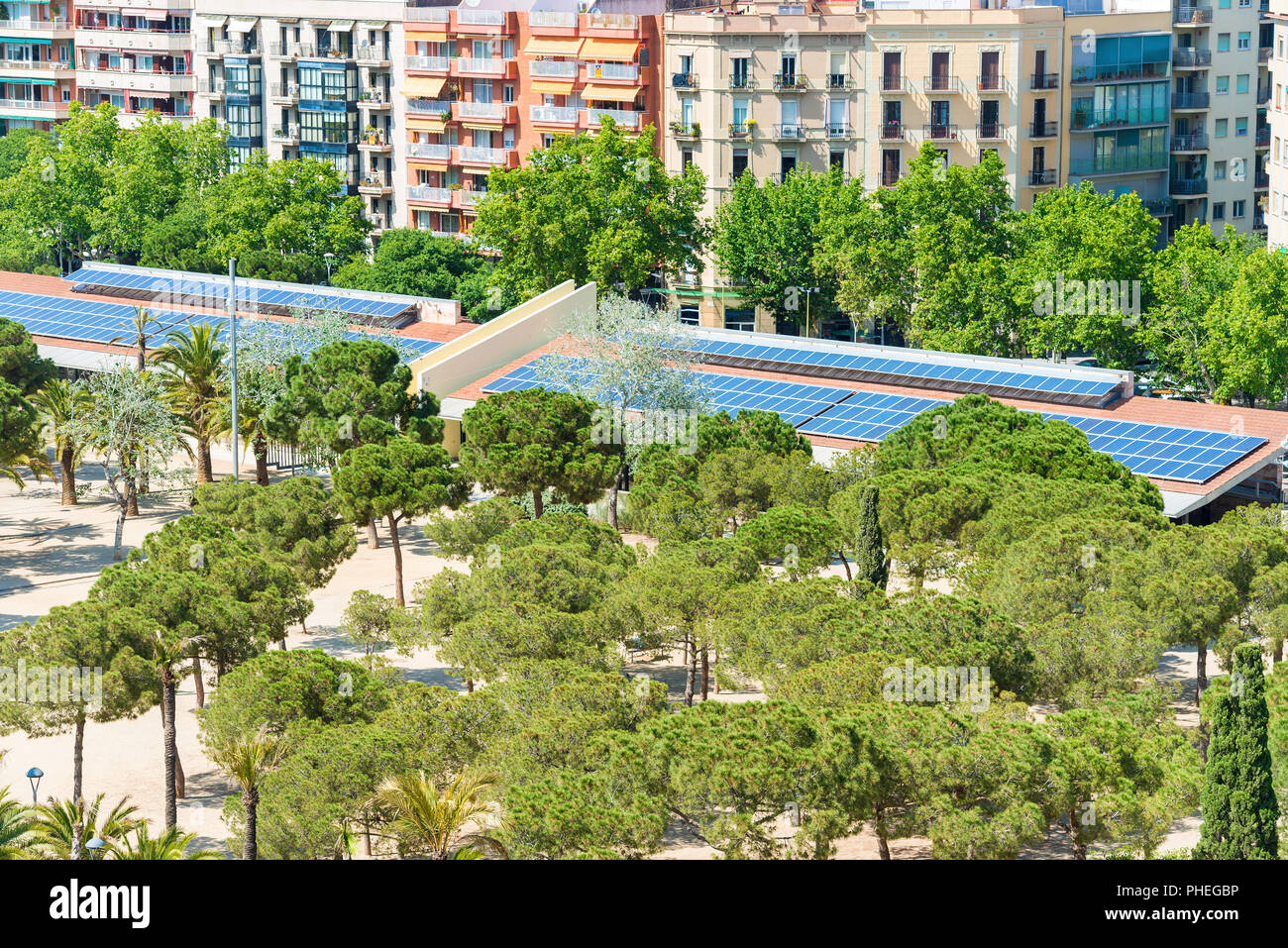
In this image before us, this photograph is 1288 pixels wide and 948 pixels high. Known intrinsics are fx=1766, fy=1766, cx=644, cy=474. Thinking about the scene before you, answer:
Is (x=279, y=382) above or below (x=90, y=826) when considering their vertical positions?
above

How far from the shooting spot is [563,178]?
3366 inches

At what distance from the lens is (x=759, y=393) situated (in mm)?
66688

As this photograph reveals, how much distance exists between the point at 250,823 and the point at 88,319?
5721 cm

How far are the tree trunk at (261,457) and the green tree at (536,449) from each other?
12752 mm

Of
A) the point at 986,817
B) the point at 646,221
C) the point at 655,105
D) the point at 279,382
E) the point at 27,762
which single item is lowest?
the point at 27,762

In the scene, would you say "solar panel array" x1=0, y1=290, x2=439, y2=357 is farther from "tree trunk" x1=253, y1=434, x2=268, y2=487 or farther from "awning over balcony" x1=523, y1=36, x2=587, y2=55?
"awning over balcony" x1=523, y1=36, x2=587, y2=55

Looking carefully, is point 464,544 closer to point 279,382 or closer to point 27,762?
point 27,762

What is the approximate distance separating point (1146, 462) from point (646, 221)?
3535 cm

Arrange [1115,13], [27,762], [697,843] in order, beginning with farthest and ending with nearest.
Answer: [1115,13]
[27,762]
[697,843]

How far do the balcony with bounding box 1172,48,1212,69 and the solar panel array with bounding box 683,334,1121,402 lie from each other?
42.0 metres

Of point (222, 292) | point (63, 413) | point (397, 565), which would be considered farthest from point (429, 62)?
point (397, 565)

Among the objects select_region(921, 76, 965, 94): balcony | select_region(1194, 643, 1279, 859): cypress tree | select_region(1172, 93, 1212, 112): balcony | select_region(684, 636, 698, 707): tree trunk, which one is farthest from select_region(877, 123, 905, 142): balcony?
select_region(1194, 643, 1279, 859): cypress tree

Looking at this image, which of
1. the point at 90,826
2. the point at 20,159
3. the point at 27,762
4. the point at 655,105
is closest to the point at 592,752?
the point at 90,826

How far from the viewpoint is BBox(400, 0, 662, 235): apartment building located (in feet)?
324
